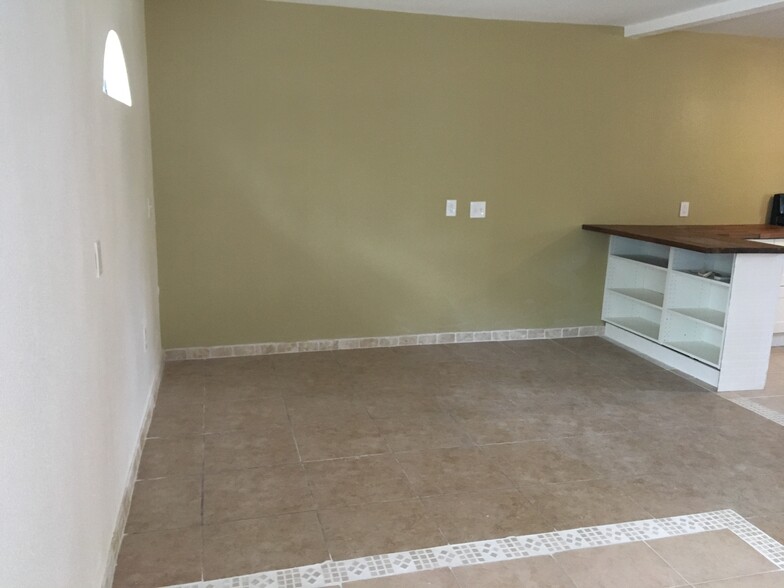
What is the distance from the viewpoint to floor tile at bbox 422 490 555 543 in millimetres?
2441

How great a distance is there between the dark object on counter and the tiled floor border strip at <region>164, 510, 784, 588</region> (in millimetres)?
3694

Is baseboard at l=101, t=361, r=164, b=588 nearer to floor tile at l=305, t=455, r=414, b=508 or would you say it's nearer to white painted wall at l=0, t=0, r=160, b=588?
white painted wall at l=0, t=0, r=160, b=588

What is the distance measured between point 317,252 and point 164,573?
2699 millimetres

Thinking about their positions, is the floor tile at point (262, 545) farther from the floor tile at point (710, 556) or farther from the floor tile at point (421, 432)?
the floor tile at point (710, 556)

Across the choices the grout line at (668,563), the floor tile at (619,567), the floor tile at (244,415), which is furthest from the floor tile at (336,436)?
the grout line at (668,563)

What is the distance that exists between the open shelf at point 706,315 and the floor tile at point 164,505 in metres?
3.27

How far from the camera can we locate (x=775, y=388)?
411cm

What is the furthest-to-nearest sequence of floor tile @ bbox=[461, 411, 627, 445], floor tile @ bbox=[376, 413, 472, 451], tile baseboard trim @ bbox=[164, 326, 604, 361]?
tile baseboard trim @ bbox=[164, 326, 604, 361] < floor tile @ bbox=[461, 411, 627, 445] < floor tile @ bbox=[376, 413, 472, 451]

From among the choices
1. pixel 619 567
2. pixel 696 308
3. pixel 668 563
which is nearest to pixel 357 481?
pixel 619 567

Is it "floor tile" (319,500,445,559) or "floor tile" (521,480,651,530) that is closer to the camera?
"floor tile" (319,500,445,559)

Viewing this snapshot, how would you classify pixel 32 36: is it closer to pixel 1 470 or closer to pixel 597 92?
pixel 1 470

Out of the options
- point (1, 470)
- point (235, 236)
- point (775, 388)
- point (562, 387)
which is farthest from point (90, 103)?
point (775, 388)

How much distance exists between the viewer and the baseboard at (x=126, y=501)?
2073mm

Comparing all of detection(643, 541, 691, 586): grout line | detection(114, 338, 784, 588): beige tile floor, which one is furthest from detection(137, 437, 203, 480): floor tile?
detection(643, 541, 691, 586): grout line
